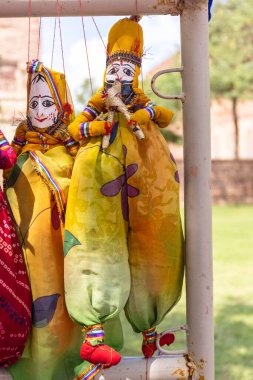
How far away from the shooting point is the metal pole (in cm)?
145

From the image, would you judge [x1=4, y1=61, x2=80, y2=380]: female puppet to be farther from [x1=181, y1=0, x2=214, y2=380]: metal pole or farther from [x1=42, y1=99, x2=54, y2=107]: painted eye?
[x1=181, y1=0, x2=214, y2=380]: metal pole

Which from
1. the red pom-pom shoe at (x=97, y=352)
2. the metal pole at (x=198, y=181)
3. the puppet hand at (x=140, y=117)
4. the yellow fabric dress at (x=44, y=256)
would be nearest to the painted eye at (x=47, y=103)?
the yellow fabric dress at (x=44, y=256)

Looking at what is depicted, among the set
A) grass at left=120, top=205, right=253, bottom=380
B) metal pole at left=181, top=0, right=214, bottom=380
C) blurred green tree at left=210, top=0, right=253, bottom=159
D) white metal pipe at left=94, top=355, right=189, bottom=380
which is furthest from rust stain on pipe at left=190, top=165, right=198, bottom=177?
blurred green tree at left=210, top=0, right=253, bottom=159

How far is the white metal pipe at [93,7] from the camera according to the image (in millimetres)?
1427

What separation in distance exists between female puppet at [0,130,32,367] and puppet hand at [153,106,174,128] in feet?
1.19

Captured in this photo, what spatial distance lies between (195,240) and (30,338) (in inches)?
18.7

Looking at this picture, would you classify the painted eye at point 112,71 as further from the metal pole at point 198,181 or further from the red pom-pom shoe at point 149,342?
the red pom-pom shoe at point 149,342

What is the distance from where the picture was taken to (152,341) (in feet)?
4.82

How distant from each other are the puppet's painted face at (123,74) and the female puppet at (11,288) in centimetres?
31

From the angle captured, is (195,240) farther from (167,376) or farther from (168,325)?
(168,325)

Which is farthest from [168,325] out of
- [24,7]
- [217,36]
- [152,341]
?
[217,36]

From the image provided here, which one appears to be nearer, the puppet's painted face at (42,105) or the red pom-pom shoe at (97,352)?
the red pom-pom shoe at (97,352)

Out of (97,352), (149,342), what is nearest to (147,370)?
(149,342)

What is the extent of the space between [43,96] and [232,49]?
50.0ft
